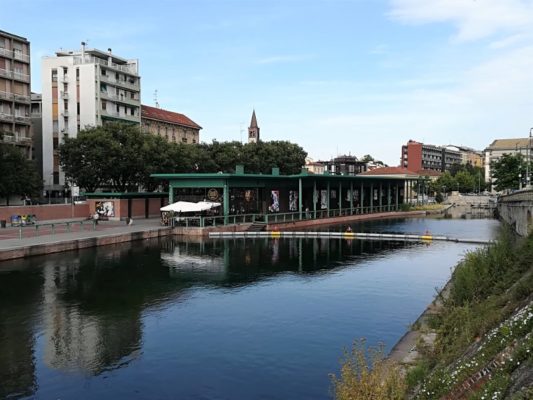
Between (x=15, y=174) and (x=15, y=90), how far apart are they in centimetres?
2125

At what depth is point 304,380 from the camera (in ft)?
45.3

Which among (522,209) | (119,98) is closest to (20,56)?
(119,98)

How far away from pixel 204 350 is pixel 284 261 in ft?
62.5

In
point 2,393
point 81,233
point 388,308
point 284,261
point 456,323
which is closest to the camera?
point 2,393

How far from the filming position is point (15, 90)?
238 ft

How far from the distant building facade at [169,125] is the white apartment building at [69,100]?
12.7m

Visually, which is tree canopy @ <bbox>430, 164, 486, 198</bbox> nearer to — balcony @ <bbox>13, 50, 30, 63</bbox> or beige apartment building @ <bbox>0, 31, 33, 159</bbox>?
beige apartment building @ <bbox>0, 31, 33, 159</bbox>

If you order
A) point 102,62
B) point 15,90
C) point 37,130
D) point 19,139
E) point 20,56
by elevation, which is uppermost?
point 102,62

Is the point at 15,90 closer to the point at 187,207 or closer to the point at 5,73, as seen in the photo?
the point at 5,73

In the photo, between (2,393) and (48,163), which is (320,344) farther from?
(48,163)

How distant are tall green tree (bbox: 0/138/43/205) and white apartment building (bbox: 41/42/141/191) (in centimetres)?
2217

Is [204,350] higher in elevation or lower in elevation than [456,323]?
lower

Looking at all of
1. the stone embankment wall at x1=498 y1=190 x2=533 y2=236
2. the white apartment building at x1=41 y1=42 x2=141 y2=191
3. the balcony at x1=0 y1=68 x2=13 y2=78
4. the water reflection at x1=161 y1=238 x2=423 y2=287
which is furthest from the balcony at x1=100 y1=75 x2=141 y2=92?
the stone embankment wall at x1=498 y1=190 x2=533 y2=236

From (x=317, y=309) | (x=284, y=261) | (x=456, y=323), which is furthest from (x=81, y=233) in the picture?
(x=456, y=323)
